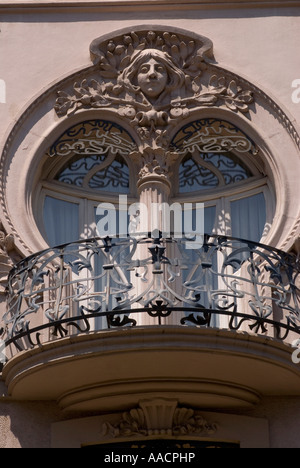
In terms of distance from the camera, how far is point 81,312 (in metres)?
14.1

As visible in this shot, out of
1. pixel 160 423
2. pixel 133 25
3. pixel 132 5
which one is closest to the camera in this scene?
pixel 160 423

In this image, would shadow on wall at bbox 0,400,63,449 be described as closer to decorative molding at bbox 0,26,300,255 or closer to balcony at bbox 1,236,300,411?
balcony at bbox 1,236,300,411

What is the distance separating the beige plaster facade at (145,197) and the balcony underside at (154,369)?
13 mm

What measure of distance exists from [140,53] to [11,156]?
2014mm

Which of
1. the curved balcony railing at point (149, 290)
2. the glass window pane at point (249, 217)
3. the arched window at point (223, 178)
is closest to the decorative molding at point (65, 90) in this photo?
the arched window at point (223, 178)

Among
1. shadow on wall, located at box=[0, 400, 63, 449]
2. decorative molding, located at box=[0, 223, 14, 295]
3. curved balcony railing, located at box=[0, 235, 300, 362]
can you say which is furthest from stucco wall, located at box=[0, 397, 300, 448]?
decorative molding, located at box=[0, 223, 14, 295]

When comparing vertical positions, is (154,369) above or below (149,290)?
below

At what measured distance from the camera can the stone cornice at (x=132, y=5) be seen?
56.2ft

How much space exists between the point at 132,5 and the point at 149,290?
4.56m

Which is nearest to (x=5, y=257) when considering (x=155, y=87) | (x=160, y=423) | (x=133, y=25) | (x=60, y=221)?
(x=60, y=221)

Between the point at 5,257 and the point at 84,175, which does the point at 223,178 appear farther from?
the point at 5,257

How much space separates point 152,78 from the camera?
16562 millimetres

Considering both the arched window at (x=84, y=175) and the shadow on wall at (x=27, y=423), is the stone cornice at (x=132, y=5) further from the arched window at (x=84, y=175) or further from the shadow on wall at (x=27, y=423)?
the shadow on wall at (x=27, y=423)
